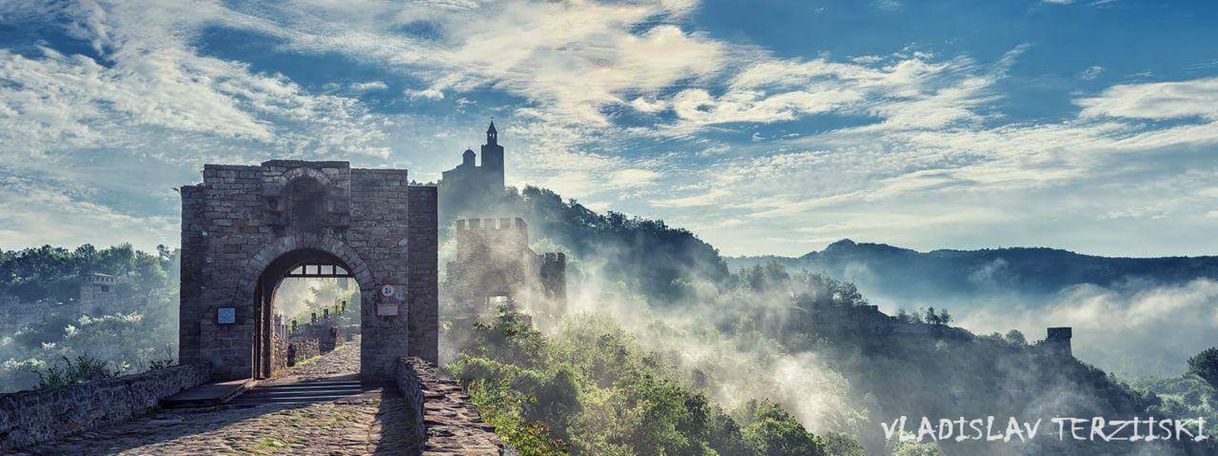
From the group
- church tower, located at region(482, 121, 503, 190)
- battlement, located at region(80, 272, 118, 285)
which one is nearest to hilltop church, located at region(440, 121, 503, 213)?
church tower, located at region(482, 121, 503, 190)

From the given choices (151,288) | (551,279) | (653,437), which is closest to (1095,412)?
(551,279)

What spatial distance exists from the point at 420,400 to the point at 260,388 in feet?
23.8

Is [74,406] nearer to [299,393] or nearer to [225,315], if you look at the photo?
[299,393]

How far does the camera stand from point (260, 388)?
16406mm

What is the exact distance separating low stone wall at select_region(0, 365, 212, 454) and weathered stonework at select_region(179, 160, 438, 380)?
11.9 ft

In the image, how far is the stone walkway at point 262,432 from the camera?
9.16 metres

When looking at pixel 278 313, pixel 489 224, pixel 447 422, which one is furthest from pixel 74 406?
pixel 489 224

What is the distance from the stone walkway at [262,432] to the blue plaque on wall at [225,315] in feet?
15.3

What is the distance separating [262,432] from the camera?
1033 cm

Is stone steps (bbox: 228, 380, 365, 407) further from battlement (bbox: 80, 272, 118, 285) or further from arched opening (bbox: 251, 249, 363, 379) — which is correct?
battlement (bbox: 80, 272, 118, 285)

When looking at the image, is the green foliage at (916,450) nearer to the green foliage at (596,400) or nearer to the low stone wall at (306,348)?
the green foliage at (596,400)

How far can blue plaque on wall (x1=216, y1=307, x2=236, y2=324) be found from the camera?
1734 cm

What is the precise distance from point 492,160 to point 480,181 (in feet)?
12.0

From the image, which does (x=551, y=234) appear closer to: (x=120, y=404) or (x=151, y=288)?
(x=151, y=288)
